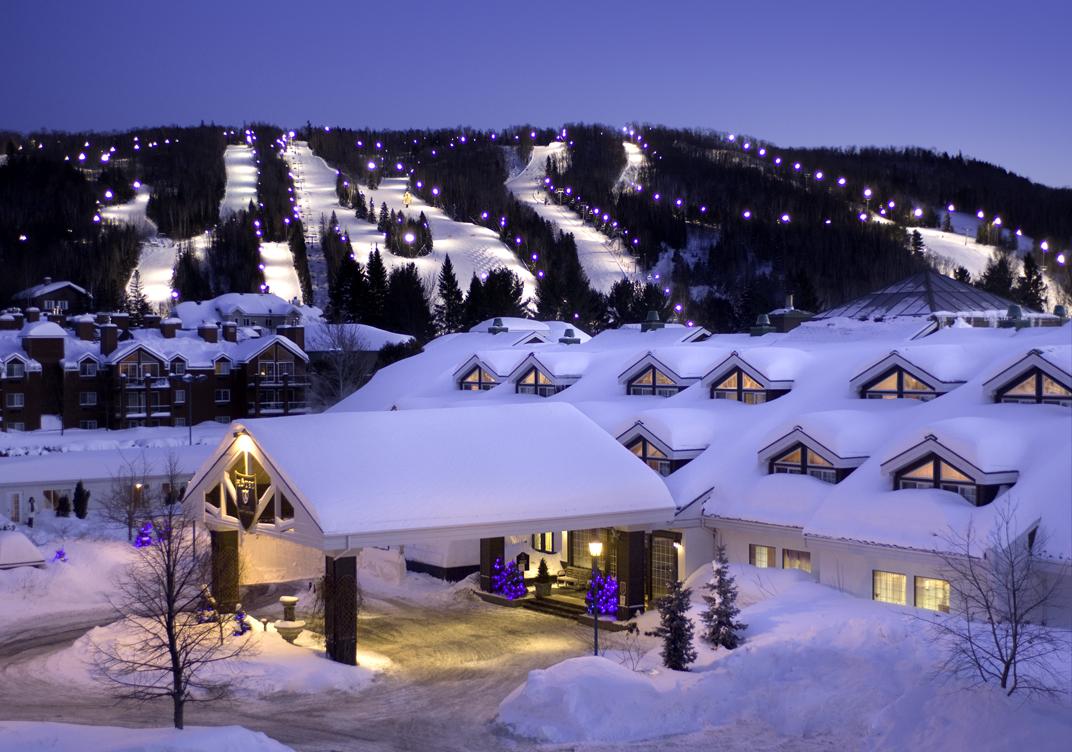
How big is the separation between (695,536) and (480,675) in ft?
25.5

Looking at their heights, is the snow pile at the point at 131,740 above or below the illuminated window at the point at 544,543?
below

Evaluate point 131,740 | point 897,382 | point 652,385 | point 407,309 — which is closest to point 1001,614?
point 897,382

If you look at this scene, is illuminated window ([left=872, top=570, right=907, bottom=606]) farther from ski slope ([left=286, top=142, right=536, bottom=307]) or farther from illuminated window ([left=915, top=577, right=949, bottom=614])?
ski slope ([left=286, top=142, right=536, bottom=307])

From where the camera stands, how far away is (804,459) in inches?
1131

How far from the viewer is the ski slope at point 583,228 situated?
5133 inches

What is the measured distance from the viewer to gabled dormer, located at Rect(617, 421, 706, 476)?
31.3 metres

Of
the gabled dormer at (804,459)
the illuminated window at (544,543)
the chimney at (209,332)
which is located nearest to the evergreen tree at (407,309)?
the chimney at (209,332)

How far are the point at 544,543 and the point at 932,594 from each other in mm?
12683

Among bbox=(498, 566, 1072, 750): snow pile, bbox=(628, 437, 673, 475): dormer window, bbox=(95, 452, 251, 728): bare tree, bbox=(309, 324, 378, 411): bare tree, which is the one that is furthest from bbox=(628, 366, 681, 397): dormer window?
bbox=(309, 324, 378, 411): bare tree

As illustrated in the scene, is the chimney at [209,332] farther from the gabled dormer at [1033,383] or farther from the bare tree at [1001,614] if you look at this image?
the bare tree at [1001,614]

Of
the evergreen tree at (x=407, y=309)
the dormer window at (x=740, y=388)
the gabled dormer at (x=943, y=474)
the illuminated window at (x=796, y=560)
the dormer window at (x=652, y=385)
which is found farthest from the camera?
the evergreen tree at (x=407, y=309)

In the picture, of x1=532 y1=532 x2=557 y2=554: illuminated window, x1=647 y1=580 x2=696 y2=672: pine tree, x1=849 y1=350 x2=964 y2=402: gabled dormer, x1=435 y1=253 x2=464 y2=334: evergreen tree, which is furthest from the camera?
x1=435 y1=253 x2=464 y2=334: evergreen tree

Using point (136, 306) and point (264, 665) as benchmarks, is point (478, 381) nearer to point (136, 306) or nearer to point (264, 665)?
point (264, 665)

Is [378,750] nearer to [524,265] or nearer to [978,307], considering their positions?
[978,307]
